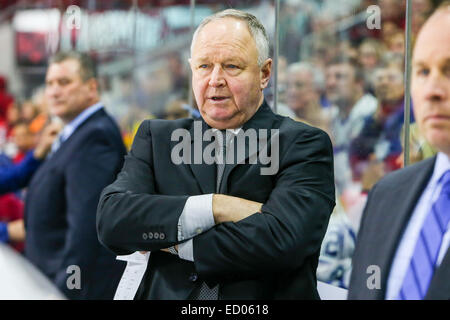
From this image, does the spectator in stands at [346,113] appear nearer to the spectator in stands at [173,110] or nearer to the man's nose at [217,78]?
the spectator in stands at [173,110]

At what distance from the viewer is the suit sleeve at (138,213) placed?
5.41 feet

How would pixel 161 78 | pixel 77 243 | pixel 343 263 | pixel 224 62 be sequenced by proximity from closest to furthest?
pixel 224 62 < pixel 343 263 < pixel 77 243 < pixel 161 78

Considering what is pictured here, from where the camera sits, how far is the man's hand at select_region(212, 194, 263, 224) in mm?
1643

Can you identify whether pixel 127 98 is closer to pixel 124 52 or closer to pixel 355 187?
pixel 124 52

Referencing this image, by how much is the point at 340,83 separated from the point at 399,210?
167 centimetres

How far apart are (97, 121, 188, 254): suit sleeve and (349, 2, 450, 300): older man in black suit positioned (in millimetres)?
443

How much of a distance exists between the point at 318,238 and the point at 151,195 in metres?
0.41

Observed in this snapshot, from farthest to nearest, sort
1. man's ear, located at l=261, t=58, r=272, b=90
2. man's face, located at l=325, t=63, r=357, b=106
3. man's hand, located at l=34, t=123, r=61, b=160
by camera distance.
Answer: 1. man's hand, located at l=34, t=123, r=61, b=160
2. man's face, located at l=325, t=63, r=357, b=106
3. man's ear, located at l=261, t=58, r=272, b=90

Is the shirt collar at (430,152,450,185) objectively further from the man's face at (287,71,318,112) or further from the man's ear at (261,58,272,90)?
the man's face at (287,71,318,112)

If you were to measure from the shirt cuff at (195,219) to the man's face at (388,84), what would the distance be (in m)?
0.83

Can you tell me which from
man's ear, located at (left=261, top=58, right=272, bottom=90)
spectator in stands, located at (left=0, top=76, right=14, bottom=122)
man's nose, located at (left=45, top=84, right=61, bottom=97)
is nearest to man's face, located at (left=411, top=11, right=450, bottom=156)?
man's ear, located at (left=261, top=58, right=272, bottom=90)

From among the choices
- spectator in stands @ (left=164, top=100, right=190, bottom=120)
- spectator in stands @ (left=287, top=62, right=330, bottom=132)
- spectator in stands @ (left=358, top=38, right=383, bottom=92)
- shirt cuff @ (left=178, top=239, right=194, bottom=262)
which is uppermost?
spectator in stands @ (left=358, top=38, right=383, bottom=92)
